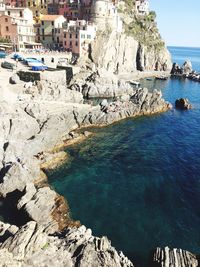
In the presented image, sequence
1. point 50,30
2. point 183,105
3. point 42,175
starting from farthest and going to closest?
point 50,30
point 183,105
point 42,175

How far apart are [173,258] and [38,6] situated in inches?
4700

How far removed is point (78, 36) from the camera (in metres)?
100

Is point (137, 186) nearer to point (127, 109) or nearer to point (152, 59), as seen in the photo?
point (127, 109)

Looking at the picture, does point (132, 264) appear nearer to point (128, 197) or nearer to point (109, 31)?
point (128, 197)

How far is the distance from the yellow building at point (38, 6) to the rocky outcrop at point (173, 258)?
113 meters

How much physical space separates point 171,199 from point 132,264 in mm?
13911

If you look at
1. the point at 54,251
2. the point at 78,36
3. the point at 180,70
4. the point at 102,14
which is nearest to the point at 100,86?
the point at 78,36

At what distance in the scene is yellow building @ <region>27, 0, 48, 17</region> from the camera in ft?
382

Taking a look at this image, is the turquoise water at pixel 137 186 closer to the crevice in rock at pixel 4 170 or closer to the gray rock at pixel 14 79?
the crevice in rock at pixel 4 170

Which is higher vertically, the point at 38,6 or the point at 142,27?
the point at 38,6

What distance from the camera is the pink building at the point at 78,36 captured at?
101000 millimetres

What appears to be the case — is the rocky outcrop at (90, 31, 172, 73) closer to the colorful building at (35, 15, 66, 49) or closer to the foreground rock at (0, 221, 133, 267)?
the colorful building at (35, 15, 66, 49)

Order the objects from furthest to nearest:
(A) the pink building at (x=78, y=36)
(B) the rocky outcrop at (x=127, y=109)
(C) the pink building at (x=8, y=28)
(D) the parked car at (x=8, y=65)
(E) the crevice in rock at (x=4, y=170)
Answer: (A) the pink building at (x=78, y=36) → (C) the pink building at (x=8, y=28) → (D) the parked car at (x=8, y=65) → (B) the rocky outcrop at (x=127, y=109) → (E) the crevice in rock at (x=4, y=170)

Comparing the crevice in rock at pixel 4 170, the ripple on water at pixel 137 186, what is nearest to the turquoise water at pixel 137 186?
the ripple on water at pixel 137 186
